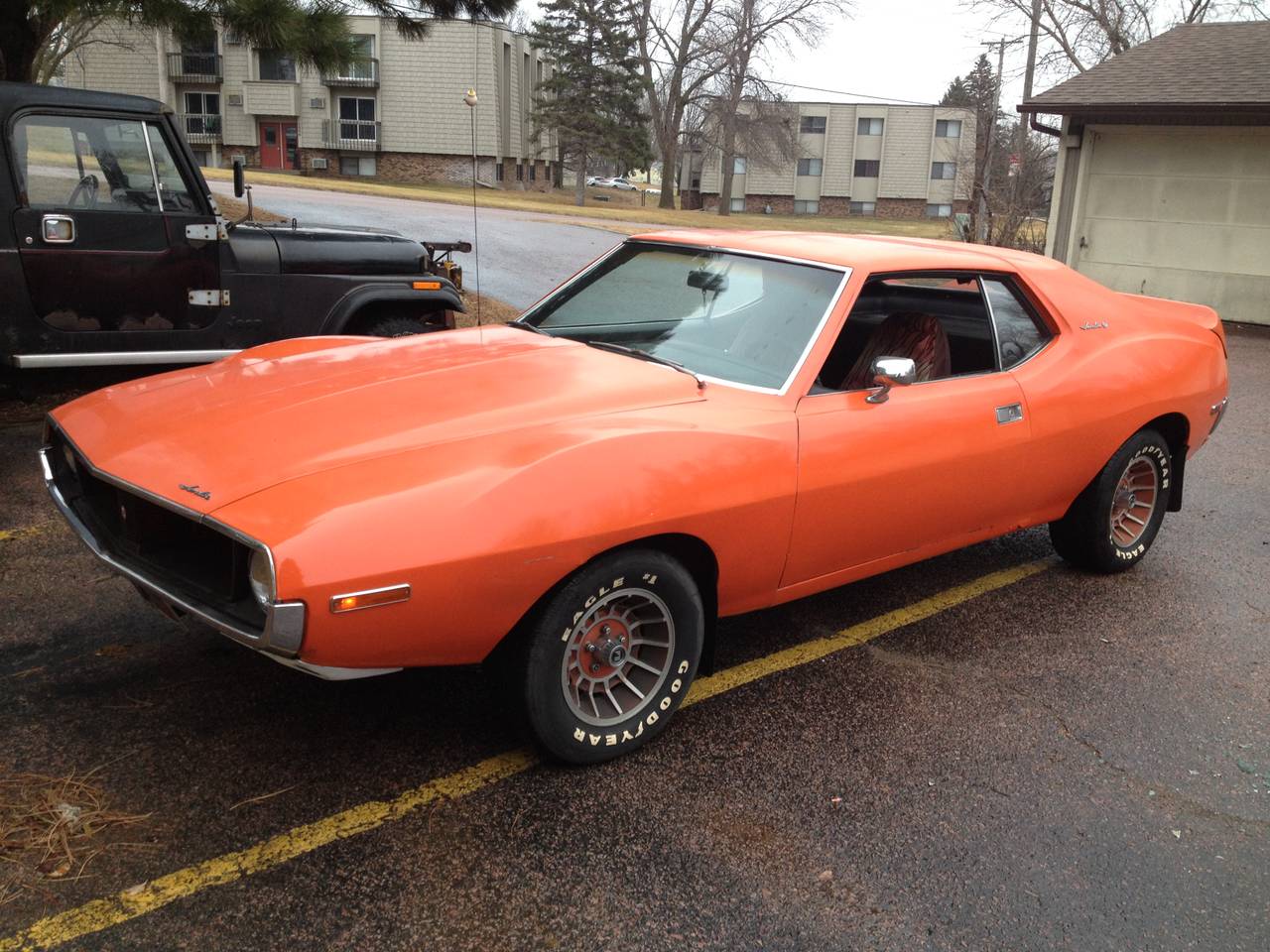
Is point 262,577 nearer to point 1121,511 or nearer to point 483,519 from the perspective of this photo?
point 483,519

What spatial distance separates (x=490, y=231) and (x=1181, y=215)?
12823 millimetres

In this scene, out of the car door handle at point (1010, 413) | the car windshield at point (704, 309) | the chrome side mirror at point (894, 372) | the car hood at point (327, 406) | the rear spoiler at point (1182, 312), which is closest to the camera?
the car hood at point (327, 406)

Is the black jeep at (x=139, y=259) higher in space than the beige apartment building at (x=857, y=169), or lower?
lower

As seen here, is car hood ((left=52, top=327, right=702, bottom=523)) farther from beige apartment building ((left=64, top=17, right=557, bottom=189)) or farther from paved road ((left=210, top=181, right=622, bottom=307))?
beige apartment building ((left=64, top=17, right=557, bottom=189))

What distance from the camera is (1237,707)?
380 cm

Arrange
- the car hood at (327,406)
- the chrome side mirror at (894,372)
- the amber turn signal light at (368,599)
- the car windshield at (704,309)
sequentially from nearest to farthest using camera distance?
1. the amber turn signal light at (368,599)
2. the car hood at (327,406)
3. the chrome side mirror at (894,372)
4. the car windshield at (704,309)

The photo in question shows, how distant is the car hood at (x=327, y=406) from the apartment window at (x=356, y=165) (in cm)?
5096

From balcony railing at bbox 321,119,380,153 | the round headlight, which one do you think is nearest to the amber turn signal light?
the round headlight

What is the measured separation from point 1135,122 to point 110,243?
14.9m

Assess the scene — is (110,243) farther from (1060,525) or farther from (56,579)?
(1060,525)

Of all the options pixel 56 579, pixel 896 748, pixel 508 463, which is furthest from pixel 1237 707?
pixel 56 579

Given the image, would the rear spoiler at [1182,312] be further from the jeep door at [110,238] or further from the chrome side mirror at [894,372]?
the jeep door at [110,238]

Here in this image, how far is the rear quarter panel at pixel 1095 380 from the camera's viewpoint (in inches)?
173

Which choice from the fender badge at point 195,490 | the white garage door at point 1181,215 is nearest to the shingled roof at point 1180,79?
the white garage door at point 1181,215
